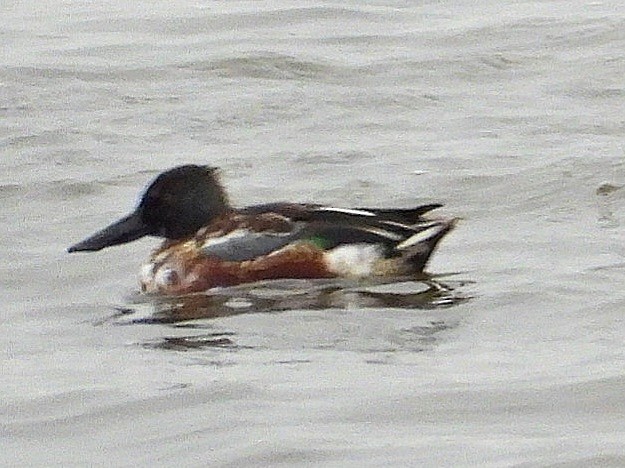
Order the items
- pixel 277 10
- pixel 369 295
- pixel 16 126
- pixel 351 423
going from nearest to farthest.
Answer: pixel 351 423 → pixel 369 295 → pixel 16 126 → pixel 277 10

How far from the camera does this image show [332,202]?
37.8ft

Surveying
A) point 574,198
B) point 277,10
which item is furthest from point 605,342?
point 277,10

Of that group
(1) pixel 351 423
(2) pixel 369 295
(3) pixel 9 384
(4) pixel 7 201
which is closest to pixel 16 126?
(4) pixel 7 201

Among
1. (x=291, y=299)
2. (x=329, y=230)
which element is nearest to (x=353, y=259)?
(x=329, y=230)

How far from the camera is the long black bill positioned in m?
10.2

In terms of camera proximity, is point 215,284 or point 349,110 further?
point 349,110

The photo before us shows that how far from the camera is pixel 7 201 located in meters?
11.6

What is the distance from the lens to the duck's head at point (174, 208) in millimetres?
10297

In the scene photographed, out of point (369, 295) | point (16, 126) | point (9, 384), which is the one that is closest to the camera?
point (9, 384)

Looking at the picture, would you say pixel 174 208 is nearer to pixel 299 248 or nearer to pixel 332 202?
pixel 299 248

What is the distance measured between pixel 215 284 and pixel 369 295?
712 millimetres

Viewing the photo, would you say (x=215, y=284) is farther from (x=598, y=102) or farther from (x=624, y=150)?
(x=598, y=102)

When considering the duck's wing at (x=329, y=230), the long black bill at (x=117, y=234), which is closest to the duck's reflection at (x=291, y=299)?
the duck's wing at (x=329, y=230)

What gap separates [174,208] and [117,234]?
0.28 metres
